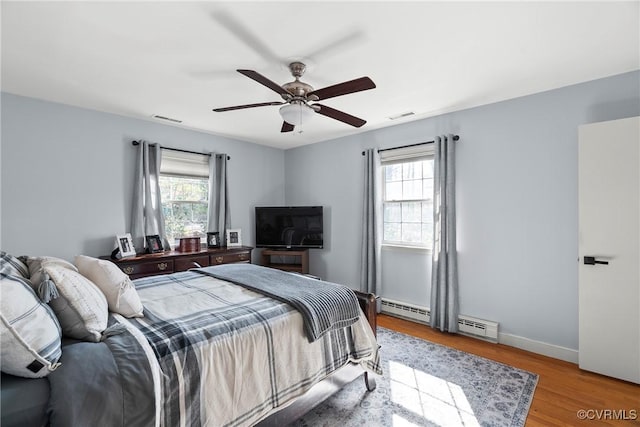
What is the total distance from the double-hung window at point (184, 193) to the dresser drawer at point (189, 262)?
1.81 ft

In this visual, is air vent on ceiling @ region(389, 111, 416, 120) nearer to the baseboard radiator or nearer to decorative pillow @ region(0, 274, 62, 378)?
the baseboard radiator

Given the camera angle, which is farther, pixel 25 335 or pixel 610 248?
pixel 610 248

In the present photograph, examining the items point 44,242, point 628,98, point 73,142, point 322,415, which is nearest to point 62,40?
point 73,142

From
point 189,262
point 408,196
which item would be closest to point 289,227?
point 189,262

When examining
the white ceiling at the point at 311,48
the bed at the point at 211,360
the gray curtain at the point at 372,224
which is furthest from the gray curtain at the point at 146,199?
the gray curtain at the point at 372,224

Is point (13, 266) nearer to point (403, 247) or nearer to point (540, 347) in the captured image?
point (403, 247)

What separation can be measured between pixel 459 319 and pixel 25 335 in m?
3.56

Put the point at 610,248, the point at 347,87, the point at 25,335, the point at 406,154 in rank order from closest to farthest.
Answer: the point at 25,335 → the point at 347,87 → the point at 610,248 → the point at 406,154

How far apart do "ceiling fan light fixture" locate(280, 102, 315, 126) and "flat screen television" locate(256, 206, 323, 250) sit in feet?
8.00

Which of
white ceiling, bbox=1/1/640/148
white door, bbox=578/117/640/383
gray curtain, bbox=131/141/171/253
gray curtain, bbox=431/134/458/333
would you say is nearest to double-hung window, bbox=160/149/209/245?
gray curtain, bbox=131/141/171/253

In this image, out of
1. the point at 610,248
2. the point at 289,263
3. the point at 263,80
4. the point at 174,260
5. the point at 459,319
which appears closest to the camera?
the point at 263,80

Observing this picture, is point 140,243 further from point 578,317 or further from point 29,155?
point 578,317

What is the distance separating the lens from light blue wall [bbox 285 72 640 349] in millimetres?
2721

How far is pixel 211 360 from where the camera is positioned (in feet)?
4.63
